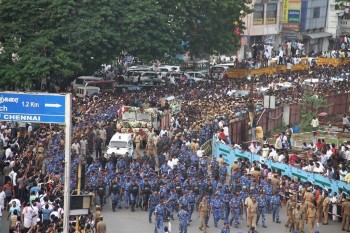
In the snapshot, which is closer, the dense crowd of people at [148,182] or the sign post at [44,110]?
the sign post at [44,110]

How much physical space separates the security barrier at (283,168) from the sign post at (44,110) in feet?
43.0

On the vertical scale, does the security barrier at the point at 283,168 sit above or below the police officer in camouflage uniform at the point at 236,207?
above

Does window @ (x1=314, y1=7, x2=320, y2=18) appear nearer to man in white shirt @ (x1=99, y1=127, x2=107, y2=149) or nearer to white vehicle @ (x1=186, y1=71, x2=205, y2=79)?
white vehicle @ (x1=186, y1=71, x2=205, y2=79)

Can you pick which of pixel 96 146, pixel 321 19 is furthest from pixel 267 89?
pixel 321 19

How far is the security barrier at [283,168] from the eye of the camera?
3447 centimetres

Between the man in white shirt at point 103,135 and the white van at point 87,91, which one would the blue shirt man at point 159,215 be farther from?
the white van at point 87,91

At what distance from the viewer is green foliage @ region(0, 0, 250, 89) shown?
5025 cm

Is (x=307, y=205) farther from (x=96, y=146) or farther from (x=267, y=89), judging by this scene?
(x=267, y=89)

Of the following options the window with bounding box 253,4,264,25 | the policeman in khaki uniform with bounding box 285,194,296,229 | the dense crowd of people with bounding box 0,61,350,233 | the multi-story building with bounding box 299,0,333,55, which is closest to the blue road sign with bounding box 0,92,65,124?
the dense crowd of people with bounding box 0,61,350,233

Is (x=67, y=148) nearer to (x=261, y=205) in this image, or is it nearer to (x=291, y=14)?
(x=261, y=205)

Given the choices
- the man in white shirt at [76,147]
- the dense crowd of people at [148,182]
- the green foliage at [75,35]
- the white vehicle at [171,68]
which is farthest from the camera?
the white vehicle at [171,68]

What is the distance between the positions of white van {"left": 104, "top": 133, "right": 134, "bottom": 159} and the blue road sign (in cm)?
1519

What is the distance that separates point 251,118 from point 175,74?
1721 centimetres

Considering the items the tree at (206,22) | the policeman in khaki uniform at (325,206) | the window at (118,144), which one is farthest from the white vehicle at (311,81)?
the policeman in khaki uniform at (325,206)
